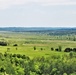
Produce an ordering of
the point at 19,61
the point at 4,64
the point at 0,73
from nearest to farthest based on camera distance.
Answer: the point at 0,73 → the point at 4,64 → the point at 19,61

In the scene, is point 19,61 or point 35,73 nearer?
point 35,73

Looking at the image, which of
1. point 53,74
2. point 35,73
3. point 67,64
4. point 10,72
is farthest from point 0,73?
point 67,64

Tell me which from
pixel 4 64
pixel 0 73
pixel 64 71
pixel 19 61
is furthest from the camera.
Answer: pixel 19 61

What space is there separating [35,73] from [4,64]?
15.5 meters

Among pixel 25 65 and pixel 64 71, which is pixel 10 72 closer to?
pixel 25 65

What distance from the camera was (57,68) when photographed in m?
106

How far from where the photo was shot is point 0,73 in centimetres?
9744

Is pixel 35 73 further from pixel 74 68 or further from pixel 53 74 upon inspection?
pixel 74 68

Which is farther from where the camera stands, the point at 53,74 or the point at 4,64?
the point at 4,64

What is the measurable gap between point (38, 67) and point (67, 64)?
428 inches

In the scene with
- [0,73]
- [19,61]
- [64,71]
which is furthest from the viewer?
[19,61]

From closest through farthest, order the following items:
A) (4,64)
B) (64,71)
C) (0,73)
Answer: (0,73)
(64,71)
(4,64)

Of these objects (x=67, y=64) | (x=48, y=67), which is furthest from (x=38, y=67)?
(x=67, y=64)

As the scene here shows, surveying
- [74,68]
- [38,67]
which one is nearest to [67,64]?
[74,68]
